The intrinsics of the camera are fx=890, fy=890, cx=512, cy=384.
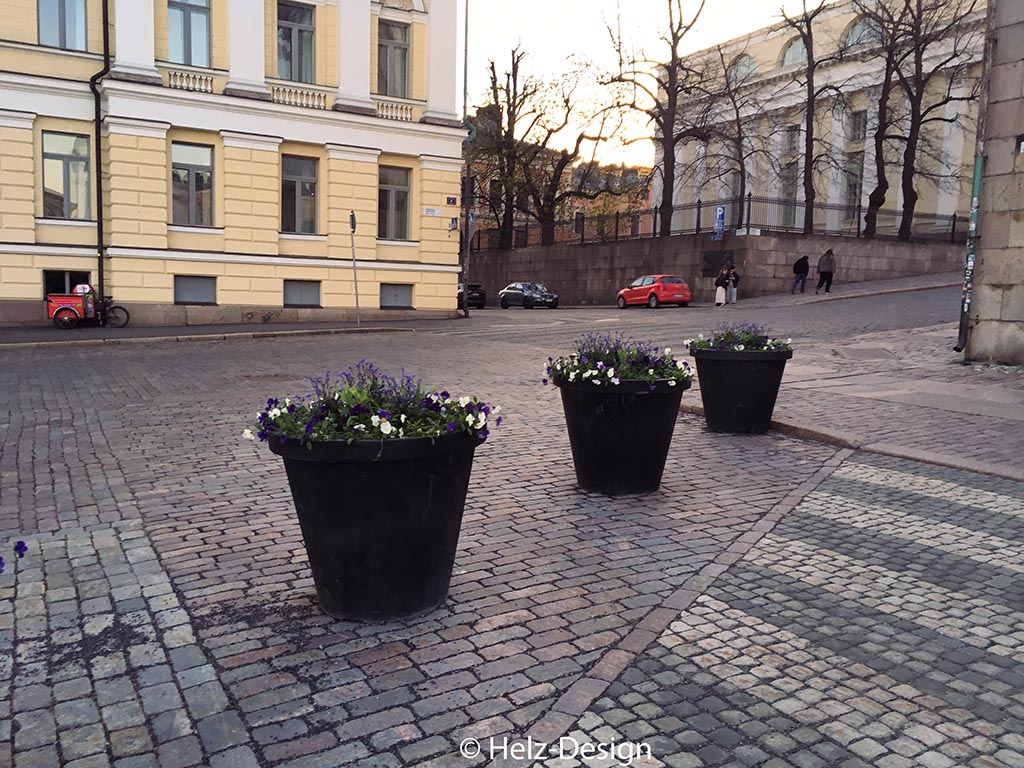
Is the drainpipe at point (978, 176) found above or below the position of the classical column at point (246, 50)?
below

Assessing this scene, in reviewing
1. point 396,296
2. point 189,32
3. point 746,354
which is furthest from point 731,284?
point 746,354

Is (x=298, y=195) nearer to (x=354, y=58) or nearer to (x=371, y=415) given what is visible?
(x=354, y=58)

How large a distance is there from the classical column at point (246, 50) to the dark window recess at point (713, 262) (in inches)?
802

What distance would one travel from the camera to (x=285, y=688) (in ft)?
11.2

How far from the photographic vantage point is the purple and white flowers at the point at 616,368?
6.23m

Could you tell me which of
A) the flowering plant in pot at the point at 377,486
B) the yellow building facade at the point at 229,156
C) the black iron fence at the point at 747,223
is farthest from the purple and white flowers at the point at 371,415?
the black iron fence at the point at 747,223

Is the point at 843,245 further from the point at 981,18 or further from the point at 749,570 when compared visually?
the point at 749,570

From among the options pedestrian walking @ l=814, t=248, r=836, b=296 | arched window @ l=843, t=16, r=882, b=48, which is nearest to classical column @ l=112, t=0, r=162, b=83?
pedestrian walking @ l=814, t=248, r=836, b=296

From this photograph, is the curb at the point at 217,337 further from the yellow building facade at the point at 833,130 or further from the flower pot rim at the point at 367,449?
the yellow building facade at the point at 833,130

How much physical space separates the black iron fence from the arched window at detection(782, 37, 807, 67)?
40.6 ft

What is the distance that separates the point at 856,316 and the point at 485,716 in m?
24.6

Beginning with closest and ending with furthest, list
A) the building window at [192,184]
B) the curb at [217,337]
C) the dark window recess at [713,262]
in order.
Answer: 1. the curb at [217,337]
2. the building window at [192,184]
3. the dark window recess at [713,262]

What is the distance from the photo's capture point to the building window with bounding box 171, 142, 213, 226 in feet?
82.9

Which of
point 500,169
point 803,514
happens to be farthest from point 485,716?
point 500,169
